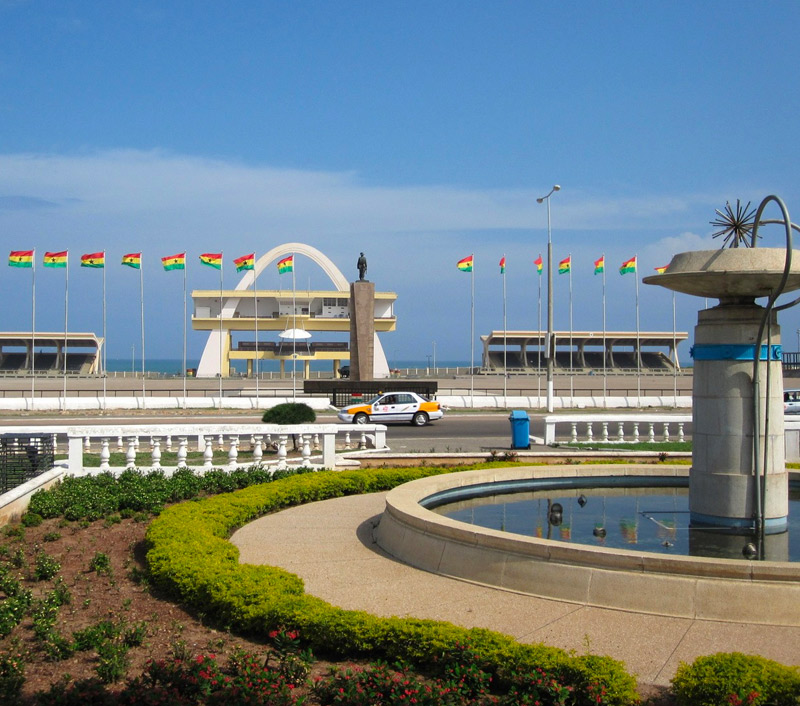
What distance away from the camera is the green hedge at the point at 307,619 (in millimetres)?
6078

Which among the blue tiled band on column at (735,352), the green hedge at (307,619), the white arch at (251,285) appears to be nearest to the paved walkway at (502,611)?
the green hedge at (307,619)

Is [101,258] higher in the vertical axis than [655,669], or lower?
higher

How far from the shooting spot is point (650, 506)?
12.9 metres

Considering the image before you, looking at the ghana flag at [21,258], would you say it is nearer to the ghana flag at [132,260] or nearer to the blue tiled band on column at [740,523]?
the ghana flag at [132,260]

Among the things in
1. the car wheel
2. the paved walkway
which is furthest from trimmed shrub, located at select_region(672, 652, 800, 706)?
the car wheel

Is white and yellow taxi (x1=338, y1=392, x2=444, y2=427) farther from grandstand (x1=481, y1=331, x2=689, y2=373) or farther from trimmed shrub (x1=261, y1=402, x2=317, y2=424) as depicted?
grandstand (x1=481, y1=331, x2=689, y2=373)

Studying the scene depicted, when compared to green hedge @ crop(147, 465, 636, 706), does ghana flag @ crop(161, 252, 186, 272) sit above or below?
above

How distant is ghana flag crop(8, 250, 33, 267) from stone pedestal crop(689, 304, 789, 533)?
39.2 m

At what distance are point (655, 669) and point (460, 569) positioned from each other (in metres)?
3.03

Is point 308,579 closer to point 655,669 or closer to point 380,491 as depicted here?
point 655,669

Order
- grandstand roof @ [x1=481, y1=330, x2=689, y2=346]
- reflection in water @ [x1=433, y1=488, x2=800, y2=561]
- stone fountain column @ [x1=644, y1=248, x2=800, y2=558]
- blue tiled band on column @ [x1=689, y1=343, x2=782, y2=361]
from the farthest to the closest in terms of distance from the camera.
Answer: grandstand roof @ [x1=481, y1=330, x2=689, y2=346], blue tiled band on column @ [x1=689, y1=343, x2=782, y2=361], stone fountain column @ [x1=644, y1=248, x2=800, y2=558], reflection in water @ [x1=433, y1=488, x2=800, y2=561]

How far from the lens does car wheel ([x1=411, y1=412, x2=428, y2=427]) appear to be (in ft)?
109

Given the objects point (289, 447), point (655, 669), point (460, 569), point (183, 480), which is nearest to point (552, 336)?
point (289, 447)

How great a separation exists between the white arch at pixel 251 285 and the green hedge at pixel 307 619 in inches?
2424
